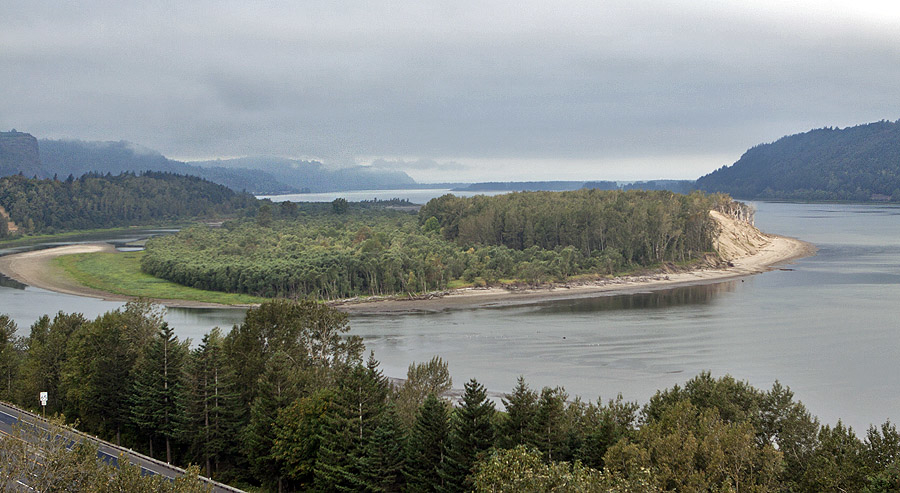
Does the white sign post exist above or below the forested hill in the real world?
below

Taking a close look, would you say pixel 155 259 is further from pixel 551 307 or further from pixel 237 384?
pixel 237 384

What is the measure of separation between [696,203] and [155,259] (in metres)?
61.2

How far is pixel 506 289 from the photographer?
69.3 m

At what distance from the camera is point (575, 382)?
35125 mm

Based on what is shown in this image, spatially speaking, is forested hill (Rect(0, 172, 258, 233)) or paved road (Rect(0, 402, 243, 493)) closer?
paved road (Rect(0, 402, 243, 493))

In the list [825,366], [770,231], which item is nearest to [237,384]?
[825,366]

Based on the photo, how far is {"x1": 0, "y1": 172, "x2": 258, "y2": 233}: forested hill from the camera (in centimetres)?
14238

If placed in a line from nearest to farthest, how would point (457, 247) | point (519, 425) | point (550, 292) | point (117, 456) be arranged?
point (519, 425) → point (117, 456) → point (550, 292) → point (457, 247)

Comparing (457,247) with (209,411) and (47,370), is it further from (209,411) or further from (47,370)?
(209,411)

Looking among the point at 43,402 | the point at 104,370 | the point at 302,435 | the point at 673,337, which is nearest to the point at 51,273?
the point at 104,370

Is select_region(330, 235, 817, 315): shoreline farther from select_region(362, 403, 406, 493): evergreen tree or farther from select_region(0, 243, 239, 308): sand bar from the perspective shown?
select_region(362, 403, 406, 493): evergreen tree

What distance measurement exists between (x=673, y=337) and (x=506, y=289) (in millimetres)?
24700

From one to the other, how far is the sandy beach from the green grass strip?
1.33 m

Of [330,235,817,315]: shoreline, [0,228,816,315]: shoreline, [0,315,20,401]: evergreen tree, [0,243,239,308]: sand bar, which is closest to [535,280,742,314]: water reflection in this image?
[330,235,817,315]: shoreline
